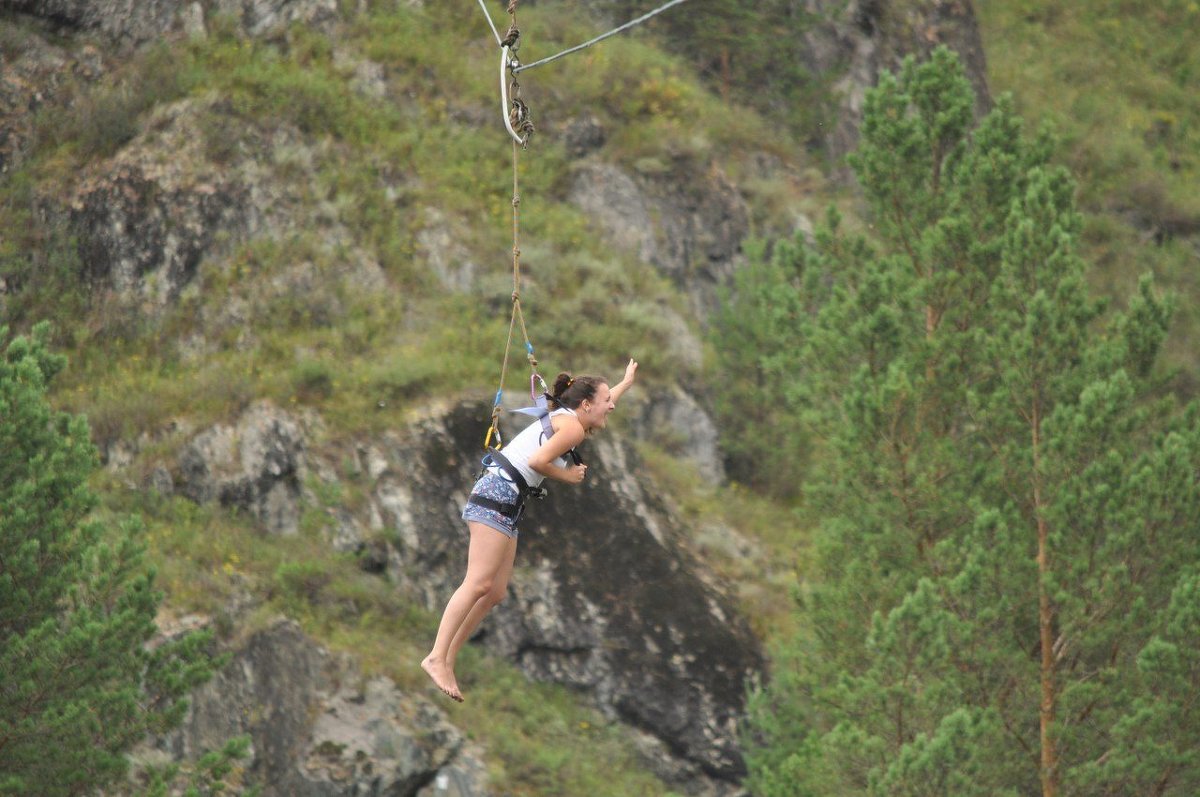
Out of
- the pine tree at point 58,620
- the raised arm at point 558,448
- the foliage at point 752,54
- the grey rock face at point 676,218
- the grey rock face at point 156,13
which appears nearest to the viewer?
the raised arm at point 558,448

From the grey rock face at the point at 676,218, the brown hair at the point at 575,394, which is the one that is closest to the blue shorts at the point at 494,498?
the brown hair at the point at 575,394

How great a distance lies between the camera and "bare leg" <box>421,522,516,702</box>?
7.89 m

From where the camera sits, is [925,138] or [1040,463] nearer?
[1040,463]

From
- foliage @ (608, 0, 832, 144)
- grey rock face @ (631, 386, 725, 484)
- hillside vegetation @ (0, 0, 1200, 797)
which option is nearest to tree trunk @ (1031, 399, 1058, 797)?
hillside vegetation @ (0, 0, 1200, 797)

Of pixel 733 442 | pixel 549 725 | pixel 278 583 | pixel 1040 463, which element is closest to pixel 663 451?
pixel 733 442

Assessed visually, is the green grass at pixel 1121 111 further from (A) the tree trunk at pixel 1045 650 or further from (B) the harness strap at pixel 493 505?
(B) the harness strap at pixel 493 505

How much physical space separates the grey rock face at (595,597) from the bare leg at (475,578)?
12.5 meters

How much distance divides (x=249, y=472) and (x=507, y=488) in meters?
13.4

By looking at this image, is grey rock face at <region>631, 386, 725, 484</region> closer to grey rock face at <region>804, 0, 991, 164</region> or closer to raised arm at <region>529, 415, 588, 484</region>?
grey rock face at <region>804, 0, 991, 164</region>

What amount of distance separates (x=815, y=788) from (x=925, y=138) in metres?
8.72

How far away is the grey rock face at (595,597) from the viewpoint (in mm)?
20578

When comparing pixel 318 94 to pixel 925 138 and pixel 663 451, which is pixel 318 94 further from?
pixel 925 138

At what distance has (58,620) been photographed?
13.6 m

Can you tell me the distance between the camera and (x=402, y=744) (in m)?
17.8
